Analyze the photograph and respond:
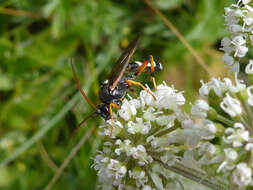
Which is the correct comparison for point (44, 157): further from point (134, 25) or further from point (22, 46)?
point (134, 25)

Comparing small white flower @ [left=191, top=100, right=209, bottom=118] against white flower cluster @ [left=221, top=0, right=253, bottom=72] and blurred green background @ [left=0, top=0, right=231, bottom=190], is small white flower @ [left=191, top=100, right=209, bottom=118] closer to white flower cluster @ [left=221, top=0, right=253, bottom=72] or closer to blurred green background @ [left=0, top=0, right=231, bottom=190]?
white flower cluster @ [left=221, top=0, right=253, bottom=72]

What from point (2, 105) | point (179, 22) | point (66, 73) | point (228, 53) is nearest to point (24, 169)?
point (2, 105)

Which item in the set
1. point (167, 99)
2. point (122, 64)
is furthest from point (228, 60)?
point (122, 64)

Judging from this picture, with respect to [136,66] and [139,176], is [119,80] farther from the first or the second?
[139,176]

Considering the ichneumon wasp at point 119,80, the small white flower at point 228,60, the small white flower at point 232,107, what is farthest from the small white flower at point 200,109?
the small white flower at point 228,60

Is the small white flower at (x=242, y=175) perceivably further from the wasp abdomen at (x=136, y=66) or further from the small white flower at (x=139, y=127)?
the wasp abdomen at (x=136, y=66)

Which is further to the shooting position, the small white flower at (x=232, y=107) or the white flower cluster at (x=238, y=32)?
the white flower cluster at (x=238, y=32)
